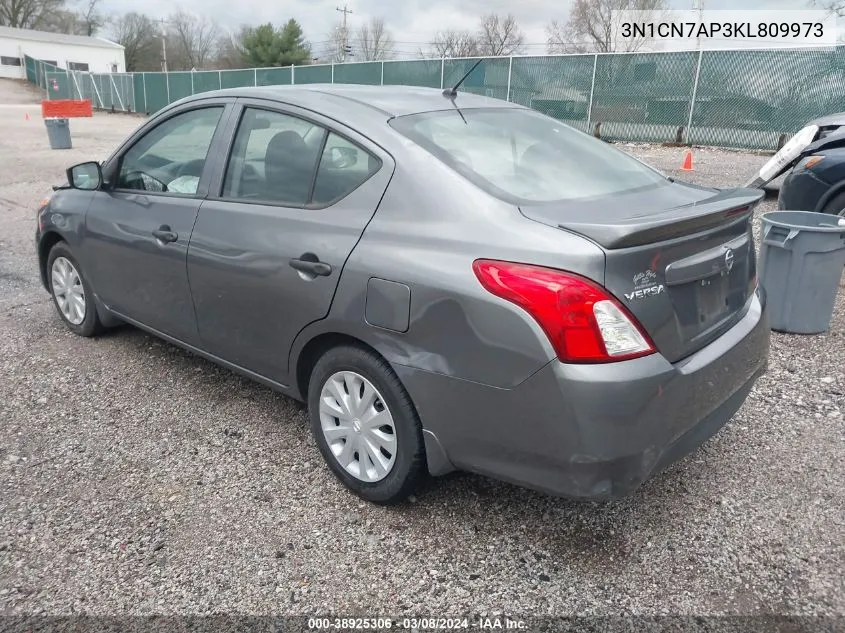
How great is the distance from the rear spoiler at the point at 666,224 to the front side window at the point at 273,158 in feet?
4.21

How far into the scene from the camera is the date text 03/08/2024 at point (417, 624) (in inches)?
88.6

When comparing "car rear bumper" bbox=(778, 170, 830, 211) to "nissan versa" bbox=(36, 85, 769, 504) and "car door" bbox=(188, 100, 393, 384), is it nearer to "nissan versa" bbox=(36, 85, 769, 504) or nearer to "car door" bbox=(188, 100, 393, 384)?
"nissan versa" bbox=(36, 85, 769, 504)

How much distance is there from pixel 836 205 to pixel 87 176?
244 inches

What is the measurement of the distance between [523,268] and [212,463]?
1.86 metres

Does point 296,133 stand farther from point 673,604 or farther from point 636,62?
point 636,62

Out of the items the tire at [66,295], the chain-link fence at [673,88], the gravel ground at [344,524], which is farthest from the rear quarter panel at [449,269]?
the chain-link fence at [673,88]

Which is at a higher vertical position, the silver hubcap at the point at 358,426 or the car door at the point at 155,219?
the car door at the point at 155,219

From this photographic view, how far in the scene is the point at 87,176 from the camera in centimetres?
415

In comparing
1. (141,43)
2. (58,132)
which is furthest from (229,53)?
(58,132)

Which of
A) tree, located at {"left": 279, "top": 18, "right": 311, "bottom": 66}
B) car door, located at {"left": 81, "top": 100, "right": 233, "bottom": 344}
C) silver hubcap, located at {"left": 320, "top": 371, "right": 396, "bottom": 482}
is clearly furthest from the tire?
tree, located at {"left": 279, "top": 18, "right": 311, "bottom": 66}

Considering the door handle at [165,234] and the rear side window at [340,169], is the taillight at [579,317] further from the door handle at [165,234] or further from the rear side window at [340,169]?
the door handle at [165,234]

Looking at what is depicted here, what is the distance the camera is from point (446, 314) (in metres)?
2.36

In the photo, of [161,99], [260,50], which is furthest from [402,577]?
[260,50]

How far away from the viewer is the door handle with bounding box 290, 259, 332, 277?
2.74 meters
